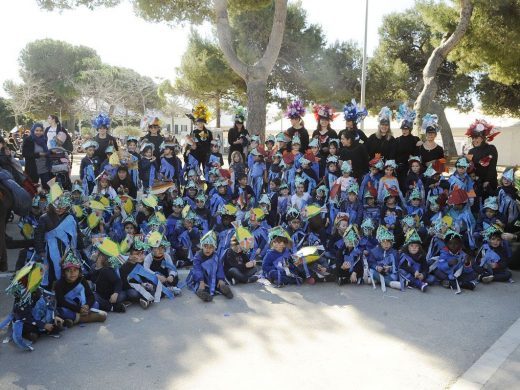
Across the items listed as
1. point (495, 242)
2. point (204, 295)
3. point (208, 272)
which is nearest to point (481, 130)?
point (495, 242)

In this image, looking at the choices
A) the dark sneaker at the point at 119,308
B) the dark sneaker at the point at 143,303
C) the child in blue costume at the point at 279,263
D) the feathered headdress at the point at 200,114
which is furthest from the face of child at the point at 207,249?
the feathered headdress at the point at 200,114

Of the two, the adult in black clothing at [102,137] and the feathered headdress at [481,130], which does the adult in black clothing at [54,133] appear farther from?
the feathered headdress at [481,130]

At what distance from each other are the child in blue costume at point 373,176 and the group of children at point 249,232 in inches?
0.7

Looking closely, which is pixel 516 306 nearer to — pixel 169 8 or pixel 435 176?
pixel 435 176

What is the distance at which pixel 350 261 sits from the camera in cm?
588

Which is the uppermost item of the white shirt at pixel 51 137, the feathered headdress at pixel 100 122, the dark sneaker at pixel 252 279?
the feathered headdress at pixel 100 122

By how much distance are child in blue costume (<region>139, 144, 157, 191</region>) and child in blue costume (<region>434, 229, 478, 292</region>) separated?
5.03 m

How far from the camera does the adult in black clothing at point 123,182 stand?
25.1 ft

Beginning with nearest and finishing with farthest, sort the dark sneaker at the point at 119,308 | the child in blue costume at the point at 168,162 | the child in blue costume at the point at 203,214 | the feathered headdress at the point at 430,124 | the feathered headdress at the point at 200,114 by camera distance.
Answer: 1. the dark sneaker at the point at 119,308
2. the child in blue costume at the point at 203,214
3. the feathered headdress at the point at 430,124
4. the child in blue costume at the point at 168,162
5. the feathered headdress at the point at 200,114

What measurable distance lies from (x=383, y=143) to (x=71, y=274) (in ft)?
17.7

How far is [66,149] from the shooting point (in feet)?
30.3

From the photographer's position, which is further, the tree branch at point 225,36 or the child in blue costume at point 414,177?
the tree branch at point 225,36

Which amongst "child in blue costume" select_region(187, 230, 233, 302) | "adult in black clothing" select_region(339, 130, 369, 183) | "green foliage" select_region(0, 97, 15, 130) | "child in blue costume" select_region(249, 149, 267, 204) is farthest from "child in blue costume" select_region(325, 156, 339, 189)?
"green foliage" select_region(0, 97, 15, 130)

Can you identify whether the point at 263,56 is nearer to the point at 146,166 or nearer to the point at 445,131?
the point at 146,166
